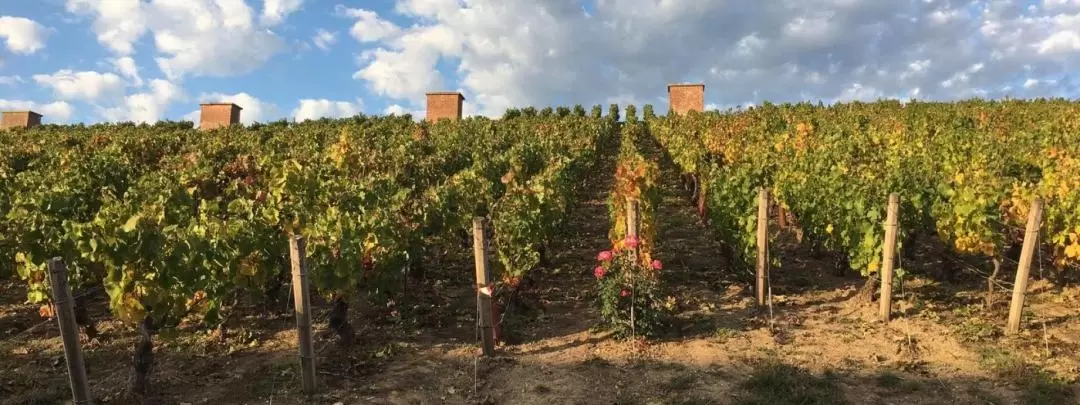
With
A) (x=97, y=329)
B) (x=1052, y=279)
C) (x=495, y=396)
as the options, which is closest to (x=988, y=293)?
(x=1052, y=279)

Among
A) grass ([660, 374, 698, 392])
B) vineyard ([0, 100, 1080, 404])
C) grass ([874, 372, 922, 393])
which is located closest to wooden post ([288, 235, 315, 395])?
vineyard ([0, 100, 1080, 404])

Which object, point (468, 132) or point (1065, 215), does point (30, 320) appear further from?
point (468, 132)

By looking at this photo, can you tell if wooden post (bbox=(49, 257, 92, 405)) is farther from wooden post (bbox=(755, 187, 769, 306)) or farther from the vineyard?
wooden post (bbox=(755, 187, 769, 306))

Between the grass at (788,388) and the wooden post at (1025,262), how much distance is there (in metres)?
2.18

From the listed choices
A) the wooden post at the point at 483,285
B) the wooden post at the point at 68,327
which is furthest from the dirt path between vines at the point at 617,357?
the wooden post at the point at 68,327

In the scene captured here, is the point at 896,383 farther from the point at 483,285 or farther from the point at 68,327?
the point at 68,327

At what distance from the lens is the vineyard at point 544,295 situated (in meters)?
5.04

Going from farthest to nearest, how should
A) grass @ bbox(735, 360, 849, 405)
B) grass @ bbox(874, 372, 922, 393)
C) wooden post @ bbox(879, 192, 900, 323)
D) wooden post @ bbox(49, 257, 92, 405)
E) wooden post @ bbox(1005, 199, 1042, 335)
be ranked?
wooden post @ bbox(879, 192, 900, 323) → wooden post @ bbox(1005, 199, 1042, 335) → grass @ bbox(874, 372, 922, 393) → grass @ bbox(735, 360, 849, 405) → wooden post @ bbox(49, 257, 92, 405)

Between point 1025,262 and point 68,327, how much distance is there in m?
7.61

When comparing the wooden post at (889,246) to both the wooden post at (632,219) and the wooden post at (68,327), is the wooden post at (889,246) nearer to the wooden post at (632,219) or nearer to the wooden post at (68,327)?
the wooden post at (632,219)

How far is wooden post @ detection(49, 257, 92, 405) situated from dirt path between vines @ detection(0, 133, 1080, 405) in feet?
2.92

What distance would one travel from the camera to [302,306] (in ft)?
16.1

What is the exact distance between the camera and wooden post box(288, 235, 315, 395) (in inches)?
193

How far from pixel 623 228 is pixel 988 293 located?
13.0 ft
